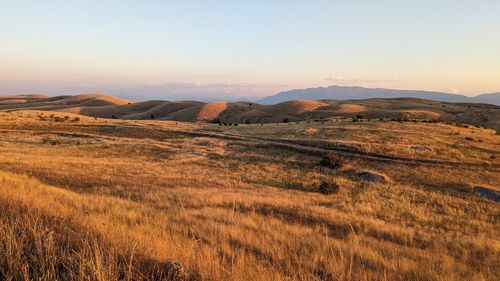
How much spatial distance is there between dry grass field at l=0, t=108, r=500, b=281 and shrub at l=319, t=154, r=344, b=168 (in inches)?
18.1

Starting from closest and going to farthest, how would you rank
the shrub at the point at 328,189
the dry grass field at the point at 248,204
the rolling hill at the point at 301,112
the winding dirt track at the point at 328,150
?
the dry grass field at the point at 248,204
the shrub at the point at 328,189
the winding dirt track at the point at 328,150
the rolling hill at the point at 301,112

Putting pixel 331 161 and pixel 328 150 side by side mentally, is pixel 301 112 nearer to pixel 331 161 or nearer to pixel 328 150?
pixel 328 150

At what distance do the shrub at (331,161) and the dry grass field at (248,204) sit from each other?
1.51 ft

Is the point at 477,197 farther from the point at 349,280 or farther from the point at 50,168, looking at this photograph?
the point at 50,168

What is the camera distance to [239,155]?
41.2 metres

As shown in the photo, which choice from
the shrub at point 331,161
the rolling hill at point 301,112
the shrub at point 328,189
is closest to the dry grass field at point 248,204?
the shrub at point 328,189

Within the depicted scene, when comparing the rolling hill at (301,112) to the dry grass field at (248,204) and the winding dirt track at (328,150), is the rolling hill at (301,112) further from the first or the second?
the dry grass field at (248,204)

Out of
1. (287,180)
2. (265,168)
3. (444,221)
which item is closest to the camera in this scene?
(444,221)

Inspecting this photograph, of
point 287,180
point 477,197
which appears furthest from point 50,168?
point 477,197

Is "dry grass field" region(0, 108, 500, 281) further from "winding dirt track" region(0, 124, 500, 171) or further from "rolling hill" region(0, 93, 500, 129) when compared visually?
"rolling hill" region(0, 93, 500, 129)

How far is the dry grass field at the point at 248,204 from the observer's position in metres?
5.04

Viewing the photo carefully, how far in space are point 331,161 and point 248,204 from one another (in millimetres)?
22507

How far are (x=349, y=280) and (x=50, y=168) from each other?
77.4 feet

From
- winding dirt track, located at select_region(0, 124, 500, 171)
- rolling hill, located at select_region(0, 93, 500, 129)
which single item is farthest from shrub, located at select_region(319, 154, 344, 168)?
rolling hill, located at select_region(0, 93, 500, 129)
